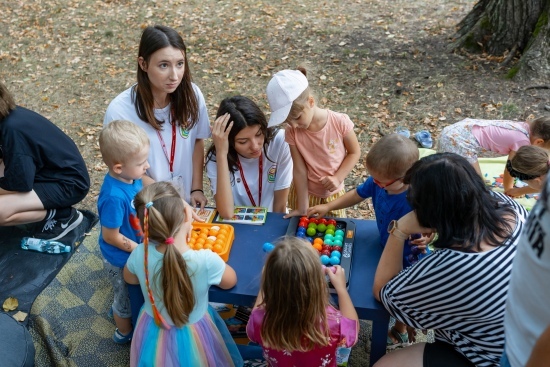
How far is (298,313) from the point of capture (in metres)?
2.07

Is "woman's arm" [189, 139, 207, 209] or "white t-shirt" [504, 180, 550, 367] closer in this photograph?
"white t-shirt" [504, 180, 550, 367]

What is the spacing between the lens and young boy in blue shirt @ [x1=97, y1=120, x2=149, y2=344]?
2.73 meters

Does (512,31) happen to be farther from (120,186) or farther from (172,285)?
(172,285)

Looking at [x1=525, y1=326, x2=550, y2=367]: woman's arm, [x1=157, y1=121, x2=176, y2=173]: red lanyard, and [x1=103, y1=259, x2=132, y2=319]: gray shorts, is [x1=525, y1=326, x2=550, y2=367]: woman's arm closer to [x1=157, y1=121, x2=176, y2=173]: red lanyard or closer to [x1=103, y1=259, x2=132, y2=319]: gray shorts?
[x1=103, y1=259, x2=132, y2=319]: gray shorts

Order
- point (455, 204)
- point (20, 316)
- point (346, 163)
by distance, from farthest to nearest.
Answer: point (346, 163)
point (20, 316)
point (455, 204)

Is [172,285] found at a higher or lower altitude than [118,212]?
lower

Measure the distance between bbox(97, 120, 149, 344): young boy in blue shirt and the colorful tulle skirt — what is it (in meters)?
0.44

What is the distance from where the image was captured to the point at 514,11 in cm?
619

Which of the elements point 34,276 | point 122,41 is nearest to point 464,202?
point 34,276

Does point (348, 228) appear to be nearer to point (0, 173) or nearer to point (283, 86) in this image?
point (283, 86)

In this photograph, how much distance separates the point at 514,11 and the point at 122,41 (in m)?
5.49

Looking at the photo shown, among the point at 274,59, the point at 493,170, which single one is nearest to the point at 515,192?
the point at 493,170

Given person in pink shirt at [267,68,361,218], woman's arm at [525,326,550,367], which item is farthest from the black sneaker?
woman's arm at [525,326,550,367]

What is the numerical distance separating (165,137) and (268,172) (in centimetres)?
70
